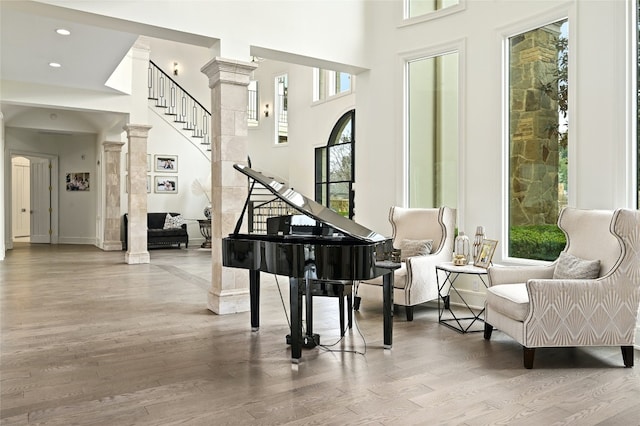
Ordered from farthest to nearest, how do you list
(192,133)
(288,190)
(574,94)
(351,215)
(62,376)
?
(192,133)
(351,215)
(574,94)
(288,190)
(62,376)

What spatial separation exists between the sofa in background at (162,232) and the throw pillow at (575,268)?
947cm

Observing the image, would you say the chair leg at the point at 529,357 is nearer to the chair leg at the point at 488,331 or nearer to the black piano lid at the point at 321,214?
the chair leg at the point at 488,331

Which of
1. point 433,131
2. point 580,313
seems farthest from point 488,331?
point 433,131

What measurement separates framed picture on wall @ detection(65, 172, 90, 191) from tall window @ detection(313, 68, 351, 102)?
653 centimetres

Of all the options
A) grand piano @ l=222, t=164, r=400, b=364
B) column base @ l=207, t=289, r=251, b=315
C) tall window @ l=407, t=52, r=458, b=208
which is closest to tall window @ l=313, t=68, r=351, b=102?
tall window @ l=407, t=52, r=458, b=208

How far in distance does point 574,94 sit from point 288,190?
2673mm

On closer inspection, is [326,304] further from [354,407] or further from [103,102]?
[103,102]

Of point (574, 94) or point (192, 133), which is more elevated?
point (192, 133)

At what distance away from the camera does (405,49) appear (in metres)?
5.57

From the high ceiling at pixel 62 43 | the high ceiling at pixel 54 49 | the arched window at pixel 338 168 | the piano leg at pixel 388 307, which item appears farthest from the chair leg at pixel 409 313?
the arched window at pixel 338 168

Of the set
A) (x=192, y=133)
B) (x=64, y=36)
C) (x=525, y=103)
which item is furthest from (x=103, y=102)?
(x=525, y=103)

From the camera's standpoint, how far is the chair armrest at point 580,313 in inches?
128

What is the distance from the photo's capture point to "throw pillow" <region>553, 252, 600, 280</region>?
3473mm

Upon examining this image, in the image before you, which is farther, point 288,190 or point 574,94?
point 574,94
